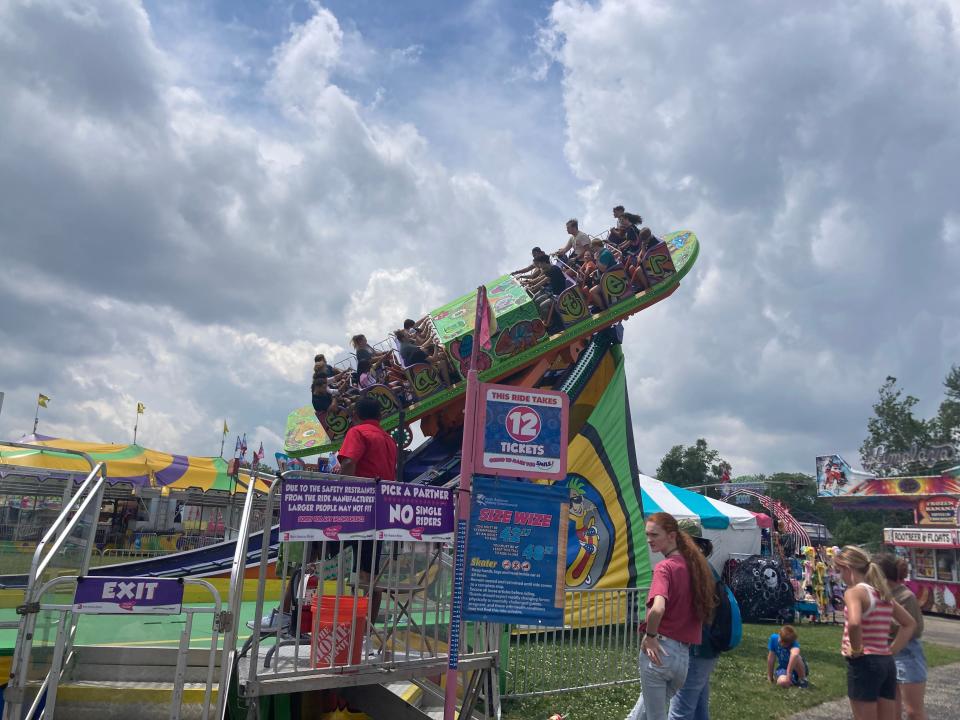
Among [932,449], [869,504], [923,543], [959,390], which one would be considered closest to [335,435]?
[923,543]

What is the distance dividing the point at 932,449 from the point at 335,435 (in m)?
52.9

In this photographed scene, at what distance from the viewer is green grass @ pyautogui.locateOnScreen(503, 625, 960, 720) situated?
7031 mm

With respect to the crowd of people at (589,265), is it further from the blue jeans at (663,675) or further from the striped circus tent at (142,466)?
the striped circus tent at (142,466)

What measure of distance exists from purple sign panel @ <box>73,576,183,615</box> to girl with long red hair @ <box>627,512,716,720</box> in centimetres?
302

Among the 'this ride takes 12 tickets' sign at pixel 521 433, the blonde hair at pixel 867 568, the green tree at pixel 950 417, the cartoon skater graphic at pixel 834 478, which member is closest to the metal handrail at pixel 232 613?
the 'this ride takes 12 tickets' sign at pixel 521 433

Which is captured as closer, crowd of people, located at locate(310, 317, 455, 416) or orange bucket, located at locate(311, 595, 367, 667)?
orange bucket, located at locate(311, 595, 367, 667)

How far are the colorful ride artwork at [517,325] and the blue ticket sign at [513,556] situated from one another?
23.7 feet

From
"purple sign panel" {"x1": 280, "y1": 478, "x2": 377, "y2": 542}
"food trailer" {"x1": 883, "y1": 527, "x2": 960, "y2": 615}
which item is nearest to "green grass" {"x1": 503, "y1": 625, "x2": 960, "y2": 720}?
"purple sign panel" {"x1": 280, "y1": 478, "x2": 377, "y2": 542}

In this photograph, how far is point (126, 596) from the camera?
14.3 ft

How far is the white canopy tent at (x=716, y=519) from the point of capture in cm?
1612

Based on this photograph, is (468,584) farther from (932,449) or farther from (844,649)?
(932,449)

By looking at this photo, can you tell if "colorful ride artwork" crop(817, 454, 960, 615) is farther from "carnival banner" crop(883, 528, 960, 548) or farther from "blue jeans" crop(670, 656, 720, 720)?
"blue jeans" crop(670, 656, 720, 720)

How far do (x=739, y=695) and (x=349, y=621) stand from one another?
18.8 feet

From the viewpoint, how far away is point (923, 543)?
829 inches
